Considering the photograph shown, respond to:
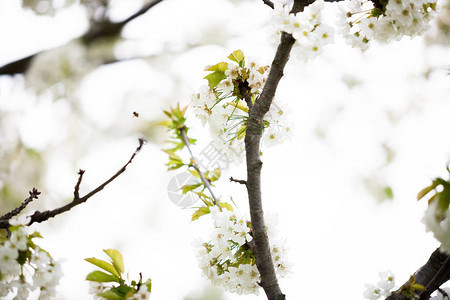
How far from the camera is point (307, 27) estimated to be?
0.60 meters

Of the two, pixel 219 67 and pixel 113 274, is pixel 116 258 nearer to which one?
pixel 113 274

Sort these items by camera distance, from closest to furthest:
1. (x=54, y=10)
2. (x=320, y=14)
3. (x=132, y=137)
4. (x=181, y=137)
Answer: (x=320, y=14)
(x=181, y=137)
(x=54, y=10)
(x=132, y=137)

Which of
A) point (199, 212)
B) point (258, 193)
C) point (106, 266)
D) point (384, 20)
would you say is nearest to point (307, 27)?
point (384, 20)

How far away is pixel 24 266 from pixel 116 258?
15cm

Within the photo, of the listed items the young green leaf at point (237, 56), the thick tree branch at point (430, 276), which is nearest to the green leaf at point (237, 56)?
the young green leaf at point (237, 56)

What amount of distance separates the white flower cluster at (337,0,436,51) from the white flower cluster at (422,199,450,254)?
0.95 feet

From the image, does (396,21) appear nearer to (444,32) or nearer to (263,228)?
(263,228)

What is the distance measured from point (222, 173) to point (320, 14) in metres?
0.35

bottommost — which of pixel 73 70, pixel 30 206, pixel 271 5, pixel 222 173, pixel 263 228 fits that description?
pixel 263 228

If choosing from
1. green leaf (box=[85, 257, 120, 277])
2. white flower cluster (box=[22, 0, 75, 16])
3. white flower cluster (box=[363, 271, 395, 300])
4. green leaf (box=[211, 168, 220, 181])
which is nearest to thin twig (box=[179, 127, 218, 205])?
green leaf (box=[211, 168, 220, 181])

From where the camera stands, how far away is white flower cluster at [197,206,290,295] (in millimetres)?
735

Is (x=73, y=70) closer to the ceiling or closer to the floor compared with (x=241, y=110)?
closer to the ceiling

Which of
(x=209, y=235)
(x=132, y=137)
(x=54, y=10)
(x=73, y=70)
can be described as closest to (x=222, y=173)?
(x=209, y=235)

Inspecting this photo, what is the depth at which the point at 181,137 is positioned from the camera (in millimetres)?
724
